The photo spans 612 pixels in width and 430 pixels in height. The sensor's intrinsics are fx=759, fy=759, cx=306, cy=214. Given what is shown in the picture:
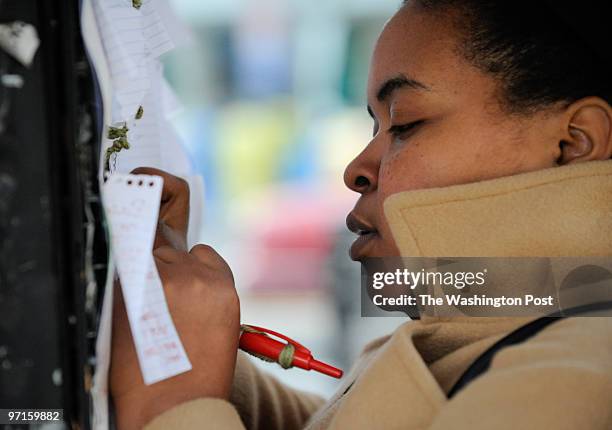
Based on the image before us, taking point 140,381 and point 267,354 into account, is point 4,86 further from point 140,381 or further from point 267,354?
point 267,354

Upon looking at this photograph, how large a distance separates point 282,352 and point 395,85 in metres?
0.45

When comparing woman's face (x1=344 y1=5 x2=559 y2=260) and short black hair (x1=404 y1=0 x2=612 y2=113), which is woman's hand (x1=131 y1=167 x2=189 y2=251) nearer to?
woman's face (x1=344 y1=5 x2=559 y2=260)

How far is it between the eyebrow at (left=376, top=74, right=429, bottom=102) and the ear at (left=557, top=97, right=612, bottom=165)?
23cm

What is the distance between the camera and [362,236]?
125cm

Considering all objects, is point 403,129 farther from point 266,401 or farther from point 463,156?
point 266,401

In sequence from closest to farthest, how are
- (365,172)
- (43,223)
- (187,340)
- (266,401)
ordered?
(43,223), (187,340), (365,172), (266,401)

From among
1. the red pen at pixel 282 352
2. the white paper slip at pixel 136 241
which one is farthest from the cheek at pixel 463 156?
the white paper slip at pixel 136 241

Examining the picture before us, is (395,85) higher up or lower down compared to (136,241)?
higher up

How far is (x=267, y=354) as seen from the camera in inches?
45.1

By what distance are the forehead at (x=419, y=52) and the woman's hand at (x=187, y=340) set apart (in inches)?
16.6

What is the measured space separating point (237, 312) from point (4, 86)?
1.41ft

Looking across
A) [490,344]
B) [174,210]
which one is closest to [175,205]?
[174,210]

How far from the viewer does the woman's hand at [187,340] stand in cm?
96

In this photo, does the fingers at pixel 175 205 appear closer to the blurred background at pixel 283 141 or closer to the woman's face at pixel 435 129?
the woman's face at pixel 435 129
